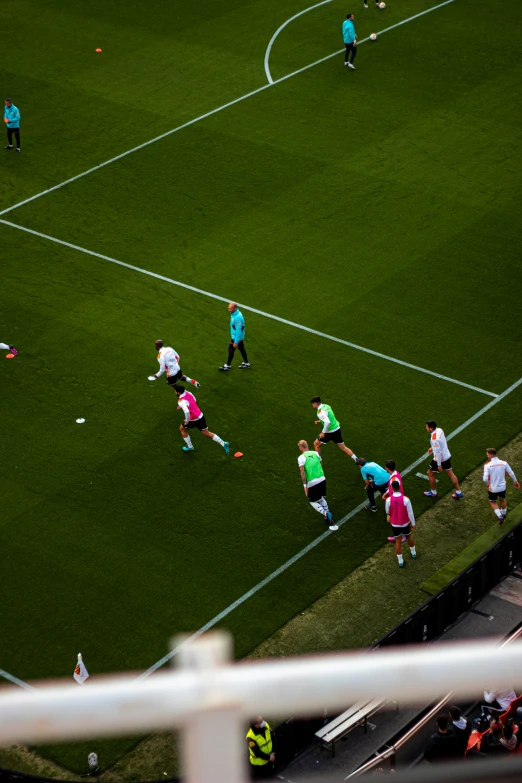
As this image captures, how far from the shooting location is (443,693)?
159cm

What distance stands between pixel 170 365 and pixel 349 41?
705 inches

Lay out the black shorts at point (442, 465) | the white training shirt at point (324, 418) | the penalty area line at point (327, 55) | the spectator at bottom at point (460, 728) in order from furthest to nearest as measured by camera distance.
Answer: the penalty area line at point (327, 55)
the white training shirt at point (324, 418)
the black shorts at point (442, 465)
the spectator at bottom at point (460, 728)

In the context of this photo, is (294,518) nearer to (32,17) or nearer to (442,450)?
(442,450)

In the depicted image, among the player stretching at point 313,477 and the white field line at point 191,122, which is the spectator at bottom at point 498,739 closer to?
the player stretching at point 313,477

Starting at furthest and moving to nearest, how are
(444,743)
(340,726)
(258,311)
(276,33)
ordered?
1. (276,33)
2. (258,311)
3. (340,726)
4. (444,743)

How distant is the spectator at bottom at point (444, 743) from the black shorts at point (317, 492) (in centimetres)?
563

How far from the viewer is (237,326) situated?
2056 cm

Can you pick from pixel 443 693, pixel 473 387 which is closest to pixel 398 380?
pixel 473 387

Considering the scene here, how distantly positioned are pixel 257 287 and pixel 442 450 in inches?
319

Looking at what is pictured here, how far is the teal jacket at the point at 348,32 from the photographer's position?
33469mm

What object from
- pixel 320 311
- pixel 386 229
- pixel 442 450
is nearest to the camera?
pixel 442 450

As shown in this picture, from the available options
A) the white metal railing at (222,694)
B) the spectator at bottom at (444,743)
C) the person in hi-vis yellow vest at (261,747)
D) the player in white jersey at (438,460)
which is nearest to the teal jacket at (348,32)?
the player in white jersey at (438,460)

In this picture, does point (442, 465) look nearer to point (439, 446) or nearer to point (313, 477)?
point (439, 446)

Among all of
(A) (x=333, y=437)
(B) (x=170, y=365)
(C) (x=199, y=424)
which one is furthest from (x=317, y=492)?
(B) (x=170, y=365)
